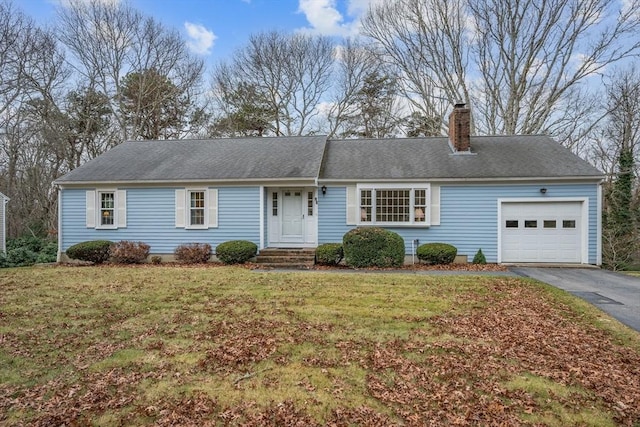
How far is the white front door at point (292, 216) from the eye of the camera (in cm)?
1361

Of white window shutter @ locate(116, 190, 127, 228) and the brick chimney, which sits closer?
white window shutter @ locate(116, 190, 127, 228)

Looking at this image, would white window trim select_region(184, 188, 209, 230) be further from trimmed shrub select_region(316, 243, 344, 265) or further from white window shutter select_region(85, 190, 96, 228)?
trimmed shrub select_region(316, 243, 344, 265)

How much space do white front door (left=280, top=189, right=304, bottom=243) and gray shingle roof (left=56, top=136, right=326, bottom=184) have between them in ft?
3.22

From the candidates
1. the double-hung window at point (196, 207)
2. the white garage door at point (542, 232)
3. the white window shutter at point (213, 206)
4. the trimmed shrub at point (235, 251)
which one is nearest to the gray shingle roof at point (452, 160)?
the white garage door at point (542, 232)

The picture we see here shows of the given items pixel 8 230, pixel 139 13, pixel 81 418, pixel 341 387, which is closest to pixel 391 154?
pixel 341 387

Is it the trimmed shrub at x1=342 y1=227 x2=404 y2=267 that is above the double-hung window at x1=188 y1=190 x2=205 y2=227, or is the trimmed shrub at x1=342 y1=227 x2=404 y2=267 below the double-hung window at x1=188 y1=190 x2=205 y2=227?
below

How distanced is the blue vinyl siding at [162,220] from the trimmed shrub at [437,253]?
5.64m

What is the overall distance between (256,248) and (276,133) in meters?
15.1

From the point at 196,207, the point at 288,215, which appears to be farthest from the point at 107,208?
the point at 288,215

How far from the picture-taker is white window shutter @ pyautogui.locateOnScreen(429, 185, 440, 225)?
12578 mm

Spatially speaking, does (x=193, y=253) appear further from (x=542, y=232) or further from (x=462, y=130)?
(x=542, y=232)

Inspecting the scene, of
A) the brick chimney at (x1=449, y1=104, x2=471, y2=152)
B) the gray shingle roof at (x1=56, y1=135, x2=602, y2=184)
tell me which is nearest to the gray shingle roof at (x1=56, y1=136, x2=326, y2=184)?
the gray shingle roof at (x1=56, y1=135, x2=602, y2=184)

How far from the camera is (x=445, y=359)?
4.24m

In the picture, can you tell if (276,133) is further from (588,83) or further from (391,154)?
(588,83)
